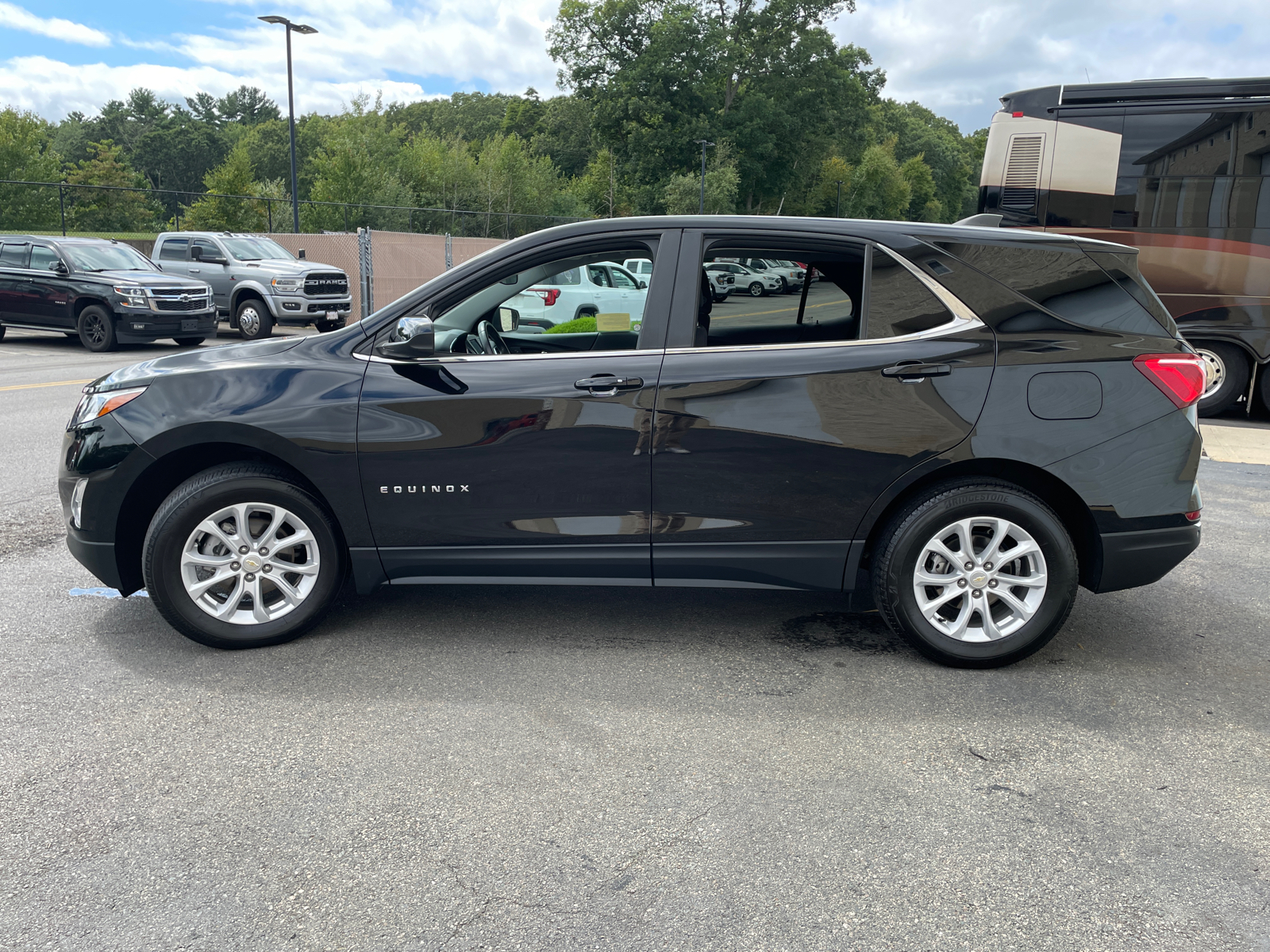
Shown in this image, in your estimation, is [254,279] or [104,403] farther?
[254,279]

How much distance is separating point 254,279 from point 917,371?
678 inches

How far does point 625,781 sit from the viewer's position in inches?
118

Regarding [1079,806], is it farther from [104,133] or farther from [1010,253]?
[104,133]

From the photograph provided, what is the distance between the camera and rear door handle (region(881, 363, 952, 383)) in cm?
372

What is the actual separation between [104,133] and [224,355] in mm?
126553

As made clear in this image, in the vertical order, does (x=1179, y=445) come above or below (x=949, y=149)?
below

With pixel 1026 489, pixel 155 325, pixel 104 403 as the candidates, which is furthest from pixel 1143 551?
pixel 155 325

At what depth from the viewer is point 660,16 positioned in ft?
220

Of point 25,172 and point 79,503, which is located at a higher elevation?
point 25,172

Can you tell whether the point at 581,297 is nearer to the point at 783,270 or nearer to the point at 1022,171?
the point at 783,270

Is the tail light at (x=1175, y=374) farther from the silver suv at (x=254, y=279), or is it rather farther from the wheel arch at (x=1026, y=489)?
the silver suv at (x=254, y=279)

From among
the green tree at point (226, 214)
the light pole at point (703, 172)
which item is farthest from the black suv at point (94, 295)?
the light pole at point (703, 172)

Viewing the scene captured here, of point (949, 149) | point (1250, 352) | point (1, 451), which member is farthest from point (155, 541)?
point (949, 149)

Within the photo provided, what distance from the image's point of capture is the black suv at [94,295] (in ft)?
51.5
